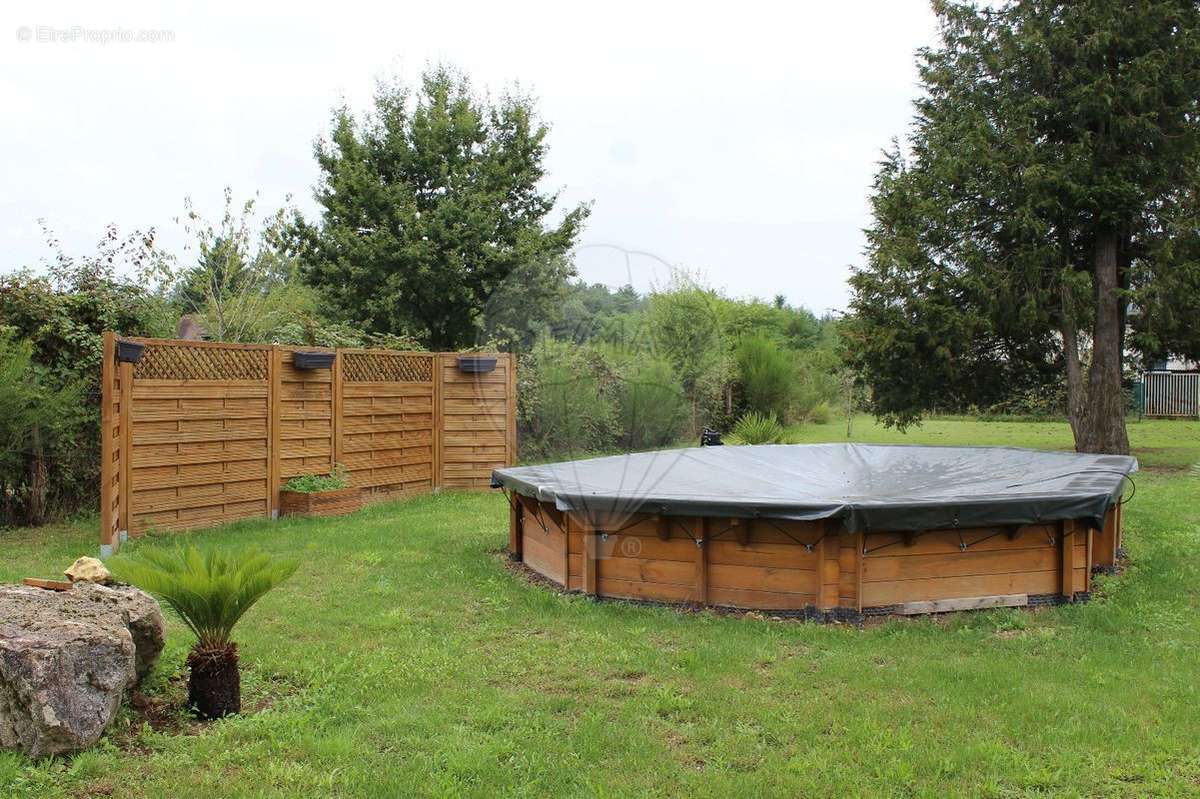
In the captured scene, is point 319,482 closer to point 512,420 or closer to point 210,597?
point 512,420

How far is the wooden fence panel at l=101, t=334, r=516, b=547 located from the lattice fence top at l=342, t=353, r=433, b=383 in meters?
0.01

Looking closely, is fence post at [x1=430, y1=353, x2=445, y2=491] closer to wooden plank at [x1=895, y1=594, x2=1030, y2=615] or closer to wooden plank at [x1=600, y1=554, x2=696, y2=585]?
wooden plank at [x1=600, y1=554, x2=696, y2=585]

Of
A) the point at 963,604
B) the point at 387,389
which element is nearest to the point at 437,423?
the point at 387,389

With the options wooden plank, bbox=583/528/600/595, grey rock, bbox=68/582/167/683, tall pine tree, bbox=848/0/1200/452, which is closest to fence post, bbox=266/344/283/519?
wooden plank, bbox=583/528/600/595

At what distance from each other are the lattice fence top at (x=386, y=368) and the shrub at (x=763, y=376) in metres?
10.4

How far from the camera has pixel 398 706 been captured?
3.43m

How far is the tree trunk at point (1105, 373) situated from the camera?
13.5 m

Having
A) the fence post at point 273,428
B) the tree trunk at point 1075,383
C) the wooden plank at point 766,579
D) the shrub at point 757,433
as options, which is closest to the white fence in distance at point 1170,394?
the tree trunk at point 1075,383

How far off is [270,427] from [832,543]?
244 inches

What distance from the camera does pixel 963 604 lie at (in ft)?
15.8

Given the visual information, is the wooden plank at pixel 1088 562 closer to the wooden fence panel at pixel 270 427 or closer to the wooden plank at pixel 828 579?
the wooden plank at pixel 828 579

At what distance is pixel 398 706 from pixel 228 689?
0.71 m

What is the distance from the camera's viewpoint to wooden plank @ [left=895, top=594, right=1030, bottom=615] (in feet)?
15.6

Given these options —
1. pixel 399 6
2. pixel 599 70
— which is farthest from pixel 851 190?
pixel 399 6
